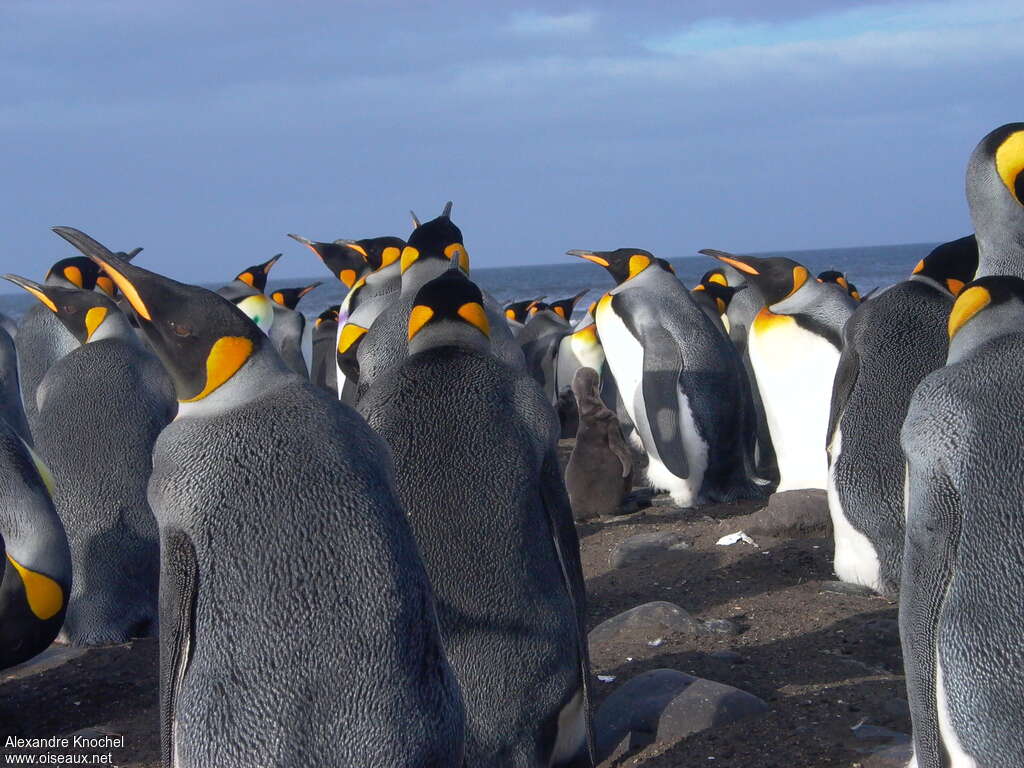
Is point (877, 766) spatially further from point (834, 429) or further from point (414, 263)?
point (414, 263)

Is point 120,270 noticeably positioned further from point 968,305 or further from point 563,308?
point 563,308

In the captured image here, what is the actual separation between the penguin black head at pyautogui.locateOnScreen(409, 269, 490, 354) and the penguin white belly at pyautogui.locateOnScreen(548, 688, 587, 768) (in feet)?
3.34

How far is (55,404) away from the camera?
220 inches

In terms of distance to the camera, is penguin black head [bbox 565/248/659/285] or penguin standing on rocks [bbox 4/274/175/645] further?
penguin black head [bbox 565/248/659/285]

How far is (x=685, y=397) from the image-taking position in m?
7.97

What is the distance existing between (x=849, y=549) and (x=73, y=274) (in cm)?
563

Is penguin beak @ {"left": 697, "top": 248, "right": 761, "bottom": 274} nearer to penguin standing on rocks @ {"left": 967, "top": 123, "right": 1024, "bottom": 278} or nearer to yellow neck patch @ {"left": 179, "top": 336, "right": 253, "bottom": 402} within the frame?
penguin standing on rocks @ {"left": 967, "top": 123, "right": 1024, "bottom": 278}

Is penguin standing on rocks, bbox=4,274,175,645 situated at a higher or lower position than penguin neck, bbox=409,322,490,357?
lower

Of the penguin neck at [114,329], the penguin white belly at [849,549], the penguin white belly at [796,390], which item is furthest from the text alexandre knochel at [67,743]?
the penguin white belly at [796,390]

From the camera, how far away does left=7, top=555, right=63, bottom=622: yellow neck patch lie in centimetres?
448

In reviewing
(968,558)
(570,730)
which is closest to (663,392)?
(570,730)

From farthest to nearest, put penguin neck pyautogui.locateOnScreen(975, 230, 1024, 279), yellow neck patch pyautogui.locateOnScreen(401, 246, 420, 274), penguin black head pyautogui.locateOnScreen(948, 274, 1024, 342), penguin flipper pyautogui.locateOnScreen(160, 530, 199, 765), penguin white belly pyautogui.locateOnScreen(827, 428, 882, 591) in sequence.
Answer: yellow neck patch pyautogui.locateOnScreen(401, 246, 420, 274) → penguin white belly pyautogui.locateOnScreen(827, 428, 882, 591) → penguin neck pyautogui.locateOnScreen(975, 230, 1024, 279) → penguin black head pyautogui.locateOnScreen(948, 274, 1024, 342) → penguin flipper pyautogui.locateOnScreen(160, 530, 199, 765)

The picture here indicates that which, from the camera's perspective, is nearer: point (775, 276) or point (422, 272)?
point (422, 272)

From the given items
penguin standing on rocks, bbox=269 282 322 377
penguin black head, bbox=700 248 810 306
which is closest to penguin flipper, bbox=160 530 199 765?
penguin black head, bbox=700 248 810 306
